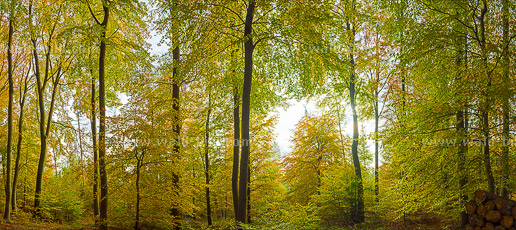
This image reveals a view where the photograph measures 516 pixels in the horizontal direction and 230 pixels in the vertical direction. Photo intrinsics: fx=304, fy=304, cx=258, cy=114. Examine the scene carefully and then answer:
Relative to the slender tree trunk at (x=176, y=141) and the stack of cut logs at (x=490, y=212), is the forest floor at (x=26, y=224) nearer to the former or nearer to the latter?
the slender tree trunk at (x=176, y=141)

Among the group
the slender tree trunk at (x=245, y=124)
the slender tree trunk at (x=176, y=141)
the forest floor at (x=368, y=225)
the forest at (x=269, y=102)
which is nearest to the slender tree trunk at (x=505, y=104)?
the forest at (x=269, y=102)

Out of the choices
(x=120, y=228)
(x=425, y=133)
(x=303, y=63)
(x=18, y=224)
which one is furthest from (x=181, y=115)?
(x=425, y=133)

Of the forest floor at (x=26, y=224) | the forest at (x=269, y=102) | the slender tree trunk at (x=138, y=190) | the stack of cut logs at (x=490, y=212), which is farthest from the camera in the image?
the forest floor at (x=26, y=224)

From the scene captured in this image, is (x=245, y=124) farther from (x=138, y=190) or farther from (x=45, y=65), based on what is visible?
(x=45, y=65)

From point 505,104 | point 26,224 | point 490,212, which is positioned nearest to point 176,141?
point 26,224

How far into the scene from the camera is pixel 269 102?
400 inches

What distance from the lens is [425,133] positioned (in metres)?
6.34

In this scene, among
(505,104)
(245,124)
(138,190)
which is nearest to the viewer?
(505,104)

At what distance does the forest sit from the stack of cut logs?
0.02 m

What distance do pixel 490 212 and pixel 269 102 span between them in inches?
251

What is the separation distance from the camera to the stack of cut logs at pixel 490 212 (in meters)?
5.73

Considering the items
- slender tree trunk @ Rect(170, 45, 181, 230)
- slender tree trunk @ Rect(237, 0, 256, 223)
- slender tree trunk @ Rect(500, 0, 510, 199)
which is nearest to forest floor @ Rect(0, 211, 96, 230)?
slender tree trunk @ Rect(170, 45, 181, 230)

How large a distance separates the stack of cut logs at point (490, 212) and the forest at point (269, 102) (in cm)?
2

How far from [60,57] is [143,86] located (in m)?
4.13
